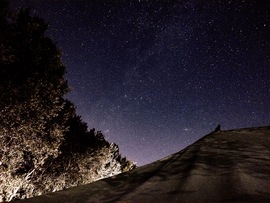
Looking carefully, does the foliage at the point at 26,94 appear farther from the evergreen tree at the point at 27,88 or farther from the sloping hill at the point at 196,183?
the sloping hill at the point at 196,183

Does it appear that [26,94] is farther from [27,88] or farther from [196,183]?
[196,183]

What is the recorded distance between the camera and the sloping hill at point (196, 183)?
9.30 ft

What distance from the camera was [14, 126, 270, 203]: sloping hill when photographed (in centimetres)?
284

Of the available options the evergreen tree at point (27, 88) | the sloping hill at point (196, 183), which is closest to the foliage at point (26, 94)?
the evergreen tree at point (27, 88)

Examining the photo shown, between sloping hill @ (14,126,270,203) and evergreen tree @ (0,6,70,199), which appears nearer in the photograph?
sloping hill @ (14,126,270,203)

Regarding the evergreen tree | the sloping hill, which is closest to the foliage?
the evergreen tree

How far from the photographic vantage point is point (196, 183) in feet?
10.9

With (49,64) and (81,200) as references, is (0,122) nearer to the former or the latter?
(49,64)

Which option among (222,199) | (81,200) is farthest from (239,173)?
(81,200)

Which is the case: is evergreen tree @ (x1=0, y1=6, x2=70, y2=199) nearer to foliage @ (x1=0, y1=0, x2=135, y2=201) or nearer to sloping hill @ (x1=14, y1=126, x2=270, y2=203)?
foliage @ (x1=0, y1=0, x2=135, y2=201)

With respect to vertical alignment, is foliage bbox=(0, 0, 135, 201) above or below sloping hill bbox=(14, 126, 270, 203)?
above

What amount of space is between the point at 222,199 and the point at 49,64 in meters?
13.0

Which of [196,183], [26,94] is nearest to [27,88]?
[26,94]

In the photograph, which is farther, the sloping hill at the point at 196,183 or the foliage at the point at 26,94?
the foliage at the point at 26,94
